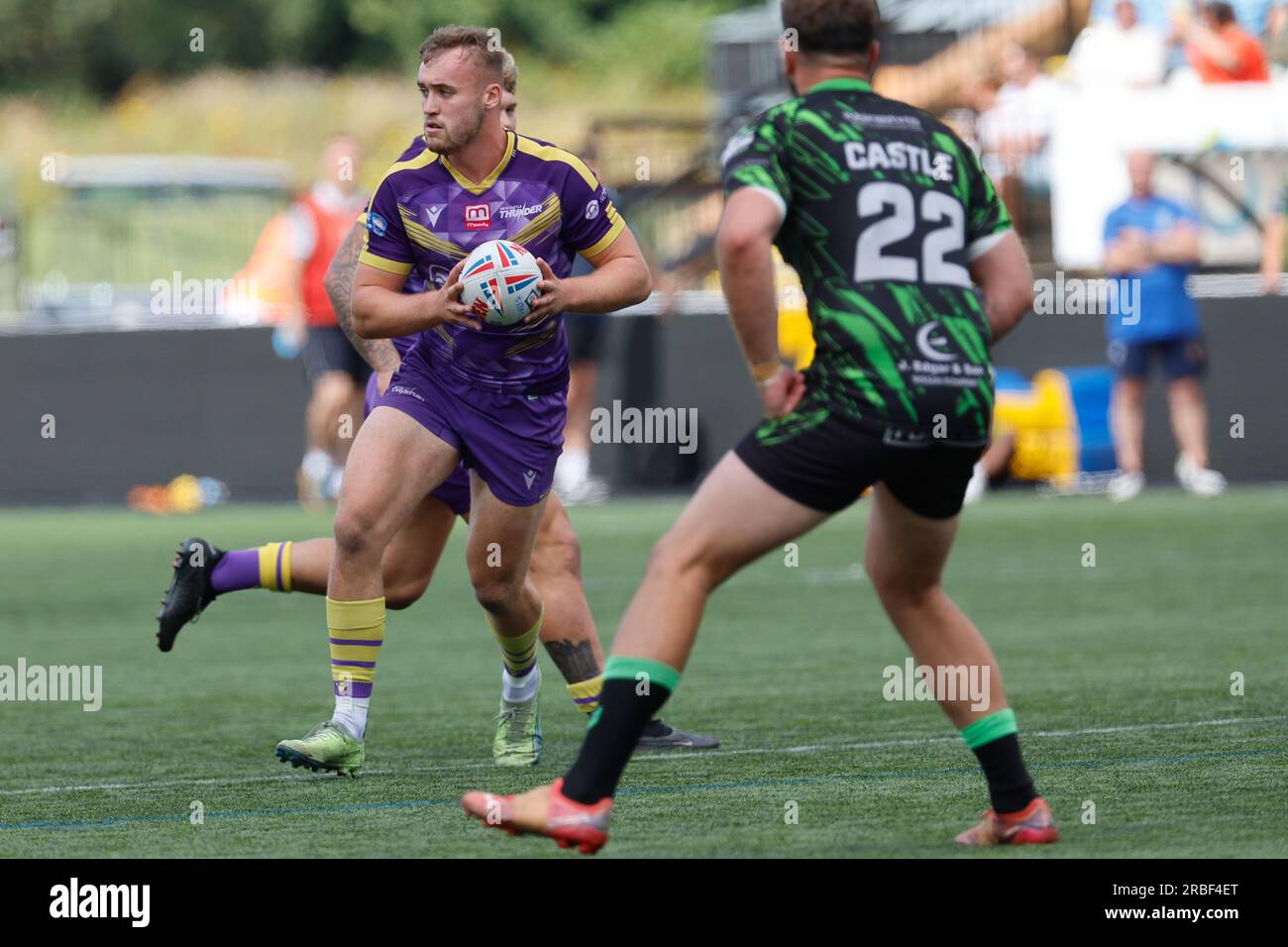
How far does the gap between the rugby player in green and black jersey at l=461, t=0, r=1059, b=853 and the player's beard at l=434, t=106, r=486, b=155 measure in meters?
1.55

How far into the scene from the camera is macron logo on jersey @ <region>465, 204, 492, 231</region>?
665 cm

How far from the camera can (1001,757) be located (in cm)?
535

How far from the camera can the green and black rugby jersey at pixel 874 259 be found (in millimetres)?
5047

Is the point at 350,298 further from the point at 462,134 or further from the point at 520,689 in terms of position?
the point at 520,689

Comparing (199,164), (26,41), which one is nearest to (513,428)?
(199,164)

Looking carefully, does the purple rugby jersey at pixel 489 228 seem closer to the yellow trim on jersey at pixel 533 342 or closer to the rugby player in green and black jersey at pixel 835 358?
the yellow trim on jersey at pixel 533 342

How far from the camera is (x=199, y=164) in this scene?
3431 centimetres

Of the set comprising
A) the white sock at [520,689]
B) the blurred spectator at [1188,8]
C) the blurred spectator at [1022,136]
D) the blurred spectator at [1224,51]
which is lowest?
the white sock at [520,689]

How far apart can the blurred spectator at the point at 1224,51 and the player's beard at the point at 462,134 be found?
1681 centimetres

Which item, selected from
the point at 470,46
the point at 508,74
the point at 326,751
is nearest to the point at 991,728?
the point at 326,751

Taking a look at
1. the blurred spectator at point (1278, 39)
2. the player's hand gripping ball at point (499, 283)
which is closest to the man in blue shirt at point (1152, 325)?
the blurred spectator at point (1278, 39)

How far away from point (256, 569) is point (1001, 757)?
2966mm

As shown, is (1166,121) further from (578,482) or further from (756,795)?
(756,795)

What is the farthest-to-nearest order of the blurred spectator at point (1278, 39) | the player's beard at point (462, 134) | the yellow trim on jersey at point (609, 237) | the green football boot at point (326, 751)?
the blurred spectator at point (1278, 39) → the yellow trim on jersey at point (609, 237) → the player's beard at point (462, 134) → the green football boot at point (326, 751)
